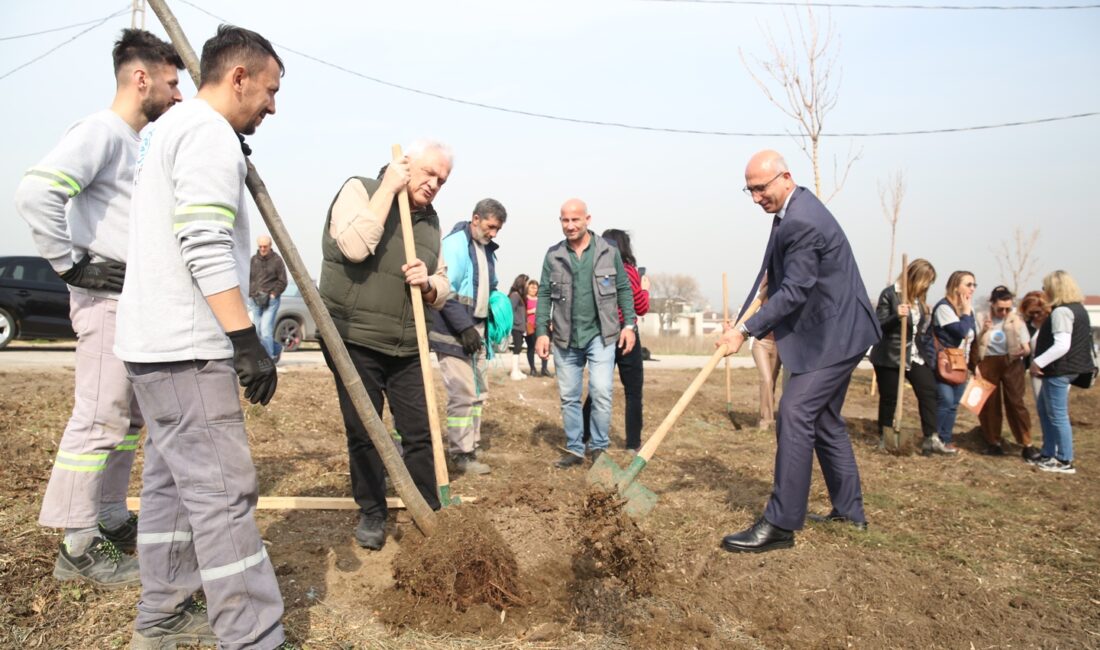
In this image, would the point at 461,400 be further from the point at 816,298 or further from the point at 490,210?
the point at 816,298

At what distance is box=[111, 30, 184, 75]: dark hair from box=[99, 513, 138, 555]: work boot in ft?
6.75

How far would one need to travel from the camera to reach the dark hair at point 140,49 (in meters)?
3.29

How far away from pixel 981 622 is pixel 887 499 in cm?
210

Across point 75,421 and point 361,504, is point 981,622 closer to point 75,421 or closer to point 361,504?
point 361,504

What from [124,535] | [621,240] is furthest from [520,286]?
[124,535]

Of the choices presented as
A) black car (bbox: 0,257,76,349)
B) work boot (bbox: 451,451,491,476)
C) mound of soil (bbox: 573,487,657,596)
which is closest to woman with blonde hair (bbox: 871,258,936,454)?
work boot (bbox: 451,451,491,476)

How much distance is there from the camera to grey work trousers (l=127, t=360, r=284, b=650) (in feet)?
7.80


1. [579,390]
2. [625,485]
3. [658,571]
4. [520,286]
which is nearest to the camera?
[658,571]

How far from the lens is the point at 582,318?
6.02 m

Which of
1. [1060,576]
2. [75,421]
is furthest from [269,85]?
[1060,576]

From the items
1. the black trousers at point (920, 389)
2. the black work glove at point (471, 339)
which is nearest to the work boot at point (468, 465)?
the black work glove at point (471, 339)

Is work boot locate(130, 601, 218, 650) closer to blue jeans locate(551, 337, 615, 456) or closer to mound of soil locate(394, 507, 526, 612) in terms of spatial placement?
mound of soil locate(394, 507, 526, 612)

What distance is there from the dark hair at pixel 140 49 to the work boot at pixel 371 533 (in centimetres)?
237

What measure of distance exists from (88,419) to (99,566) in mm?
642
